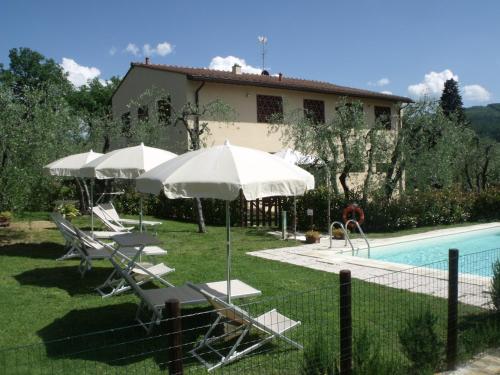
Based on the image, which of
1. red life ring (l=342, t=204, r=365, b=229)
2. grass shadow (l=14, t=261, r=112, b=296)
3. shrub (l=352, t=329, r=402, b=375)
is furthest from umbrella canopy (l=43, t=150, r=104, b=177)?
shrub (l=352, t=329, r=402, b=375)

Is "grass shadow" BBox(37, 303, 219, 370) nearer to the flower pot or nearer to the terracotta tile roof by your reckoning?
the flower pot

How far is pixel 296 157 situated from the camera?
14945 mm


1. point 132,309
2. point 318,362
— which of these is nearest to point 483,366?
point 318,362

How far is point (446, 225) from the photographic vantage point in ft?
56.3

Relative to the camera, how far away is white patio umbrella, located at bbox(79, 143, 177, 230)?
9.24 metres

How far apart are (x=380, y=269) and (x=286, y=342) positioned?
4.43 metres

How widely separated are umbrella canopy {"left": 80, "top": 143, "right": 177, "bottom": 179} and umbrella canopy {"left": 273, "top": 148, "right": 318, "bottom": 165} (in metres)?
5.50

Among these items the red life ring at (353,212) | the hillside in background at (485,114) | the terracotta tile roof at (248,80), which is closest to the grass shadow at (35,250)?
the red life ring at (353,212)

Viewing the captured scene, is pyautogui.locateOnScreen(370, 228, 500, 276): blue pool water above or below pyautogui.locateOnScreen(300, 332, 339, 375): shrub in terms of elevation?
below

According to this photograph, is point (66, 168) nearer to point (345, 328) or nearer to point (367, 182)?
point (345, 328)

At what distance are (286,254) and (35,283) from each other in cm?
535

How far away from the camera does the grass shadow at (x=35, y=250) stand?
10.6 m

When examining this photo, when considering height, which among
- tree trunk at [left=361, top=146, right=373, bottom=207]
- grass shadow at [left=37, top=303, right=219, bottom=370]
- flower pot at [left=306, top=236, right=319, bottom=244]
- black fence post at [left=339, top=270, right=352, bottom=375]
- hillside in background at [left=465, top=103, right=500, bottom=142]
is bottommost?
grass shadow at [left=37, top=303, right=219, bottom=370]

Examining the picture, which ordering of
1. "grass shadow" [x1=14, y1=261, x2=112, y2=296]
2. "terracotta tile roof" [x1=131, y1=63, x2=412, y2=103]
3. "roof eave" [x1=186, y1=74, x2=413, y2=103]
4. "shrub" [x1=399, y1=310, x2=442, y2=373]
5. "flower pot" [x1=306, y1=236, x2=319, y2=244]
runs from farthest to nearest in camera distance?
"terracotta tile roof" [x1=131, y1=63, x2=412, y2=103]
"roof eave" [x1=186, y1=74, x2=413, y2=103]
"flower pot" [x1=306, y1=236, x2=319, y2=244]
"grass shadow" [x1=14, y1=261, x2=112, y2=296]
"shrub" [x1=399, y1=310, x2=442, y2=373]
